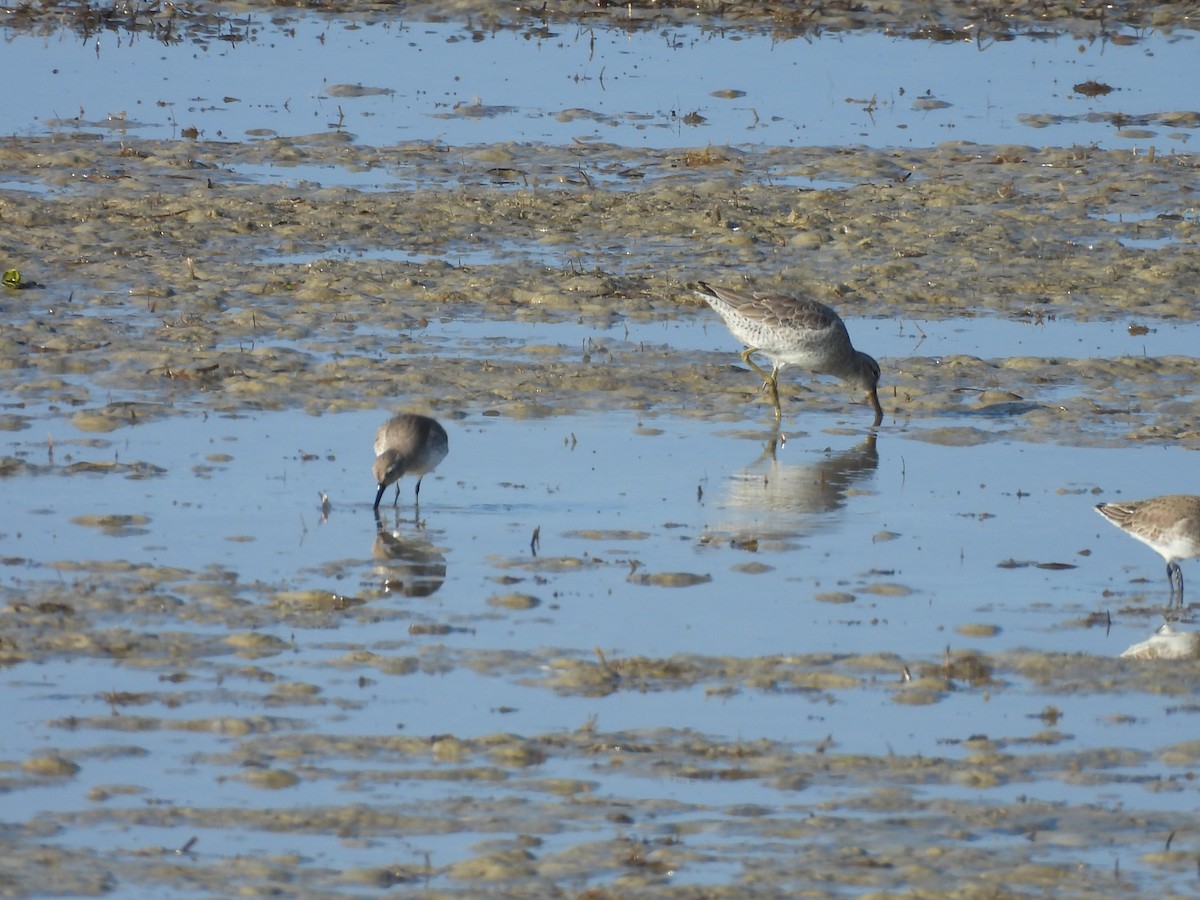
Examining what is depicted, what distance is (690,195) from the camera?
20797mm

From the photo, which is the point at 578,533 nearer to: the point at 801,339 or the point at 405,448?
the point at 405,448

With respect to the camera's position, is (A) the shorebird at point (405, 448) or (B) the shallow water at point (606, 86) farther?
(B) the shallow water at point (606, 86)

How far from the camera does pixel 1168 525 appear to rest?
36.9ft

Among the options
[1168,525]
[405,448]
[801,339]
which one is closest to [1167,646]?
[1168,525]

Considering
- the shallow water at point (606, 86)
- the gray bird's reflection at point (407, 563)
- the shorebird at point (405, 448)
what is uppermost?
the shallow water at point (606, 86)

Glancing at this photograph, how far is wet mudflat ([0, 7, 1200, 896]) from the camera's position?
8102 millimetres

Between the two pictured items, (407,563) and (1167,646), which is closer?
(1167,646)

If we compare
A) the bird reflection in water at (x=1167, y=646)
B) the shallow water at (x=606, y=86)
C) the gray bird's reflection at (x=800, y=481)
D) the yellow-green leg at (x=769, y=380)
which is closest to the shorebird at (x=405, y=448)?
the gray bird's reflection at (x=800, y=481)

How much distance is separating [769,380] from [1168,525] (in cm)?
500

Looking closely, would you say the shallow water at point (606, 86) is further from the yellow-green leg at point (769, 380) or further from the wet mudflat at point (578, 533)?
the yellow-green leg at point (769, 380)

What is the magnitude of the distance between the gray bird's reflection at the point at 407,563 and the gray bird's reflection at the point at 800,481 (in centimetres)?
200

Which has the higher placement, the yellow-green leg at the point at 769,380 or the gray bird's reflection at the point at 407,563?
the yellow-green leg at the point at 769,380

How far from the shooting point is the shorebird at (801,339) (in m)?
15.4

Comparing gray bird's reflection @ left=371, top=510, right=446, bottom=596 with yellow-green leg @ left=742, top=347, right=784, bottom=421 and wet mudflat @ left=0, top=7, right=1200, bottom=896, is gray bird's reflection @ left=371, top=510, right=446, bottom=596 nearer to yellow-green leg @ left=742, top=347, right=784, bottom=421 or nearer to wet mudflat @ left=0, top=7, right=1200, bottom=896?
wet mudflat @ left=0, top=7, right=1200, bottom=896
